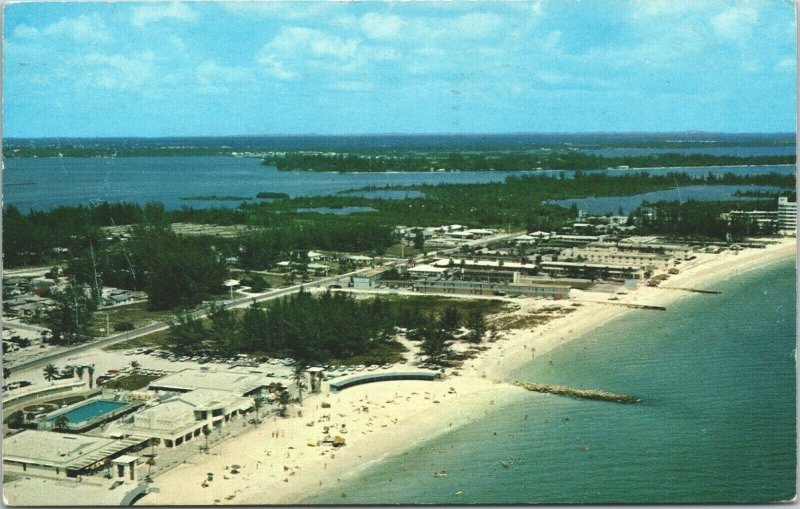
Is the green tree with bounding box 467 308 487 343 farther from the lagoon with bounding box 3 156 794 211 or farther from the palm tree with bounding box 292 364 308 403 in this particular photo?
the lagoon with bounding box 3 156 794 211

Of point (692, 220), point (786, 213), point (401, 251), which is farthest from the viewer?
point (692, 220)

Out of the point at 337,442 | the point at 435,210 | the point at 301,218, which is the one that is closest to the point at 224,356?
the point at 337,442

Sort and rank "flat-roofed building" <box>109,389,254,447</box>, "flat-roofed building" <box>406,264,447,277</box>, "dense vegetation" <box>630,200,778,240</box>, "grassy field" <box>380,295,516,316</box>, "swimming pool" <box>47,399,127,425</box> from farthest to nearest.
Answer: "dense vegetation" <box>630,200,778,240</box> < "flat-roofed building" <box>406,264,447,277</box> < "grassy field" <box>380,295,516,316</box> < "swimming pool" <box>47,399,127,425</box> < "flat-roofed building" <box>109,389,254,447</box>

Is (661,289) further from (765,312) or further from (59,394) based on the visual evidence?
(59,394)

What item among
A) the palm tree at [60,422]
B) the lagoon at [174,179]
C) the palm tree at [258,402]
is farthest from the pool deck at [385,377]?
the lagoon at [174,179]

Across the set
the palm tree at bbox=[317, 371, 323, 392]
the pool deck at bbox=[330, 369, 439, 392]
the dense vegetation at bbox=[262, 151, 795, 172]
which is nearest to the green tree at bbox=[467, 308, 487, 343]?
the pool deck at bbox=[330, 369, 439, 392]

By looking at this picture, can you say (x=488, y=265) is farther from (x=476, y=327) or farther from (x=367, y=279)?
(x=476, y=327)

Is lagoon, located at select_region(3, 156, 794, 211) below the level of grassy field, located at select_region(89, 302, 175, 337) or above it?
above

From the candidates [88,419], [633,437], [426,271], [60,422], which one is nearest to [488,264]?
[426,271]
